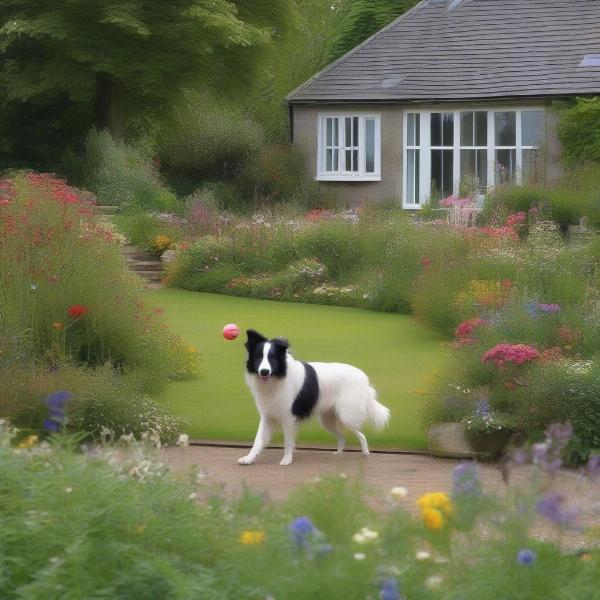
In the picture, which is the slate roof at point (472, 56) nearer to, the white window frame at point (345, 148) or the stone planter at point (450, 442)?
the white window frame at point (345, 148)

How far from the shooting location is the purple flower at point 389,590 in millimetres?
3834

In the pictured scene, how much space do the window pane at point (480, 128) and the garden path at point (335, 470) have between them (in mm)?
21617

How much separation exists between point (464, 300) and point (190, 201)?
12178 mm

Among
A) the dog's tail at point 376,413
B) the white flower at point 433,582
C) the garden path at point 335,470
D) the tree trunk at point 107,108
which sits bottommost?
the garden path at point 335,470

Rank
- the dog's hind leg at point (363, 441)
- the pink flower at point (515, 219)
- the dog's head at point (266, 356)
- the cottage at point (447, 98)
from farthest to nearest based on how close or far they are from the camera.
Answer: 1. the cottage at point (447, 98)
2. the pink flower at point (515, 219)
3. the dog's hind leg at point (363, 441)
4. the dog's head at point (266, 356)

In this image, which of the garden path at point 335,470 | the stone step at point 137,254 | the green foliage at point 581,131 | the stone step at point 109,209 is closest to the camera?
the garden path at point 335,470

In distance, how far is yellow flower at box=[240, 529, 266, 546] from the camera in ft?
14.3

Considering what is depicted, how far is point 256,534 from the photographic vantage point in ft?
14.6

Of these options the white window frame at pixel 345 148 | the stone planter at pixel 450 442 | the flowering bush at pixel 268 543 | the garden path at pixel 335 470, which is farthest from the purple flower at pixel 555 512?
the white window frame at pixel 345 148

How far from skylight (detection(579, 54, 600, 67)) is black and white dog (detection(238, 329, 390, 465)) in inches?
850

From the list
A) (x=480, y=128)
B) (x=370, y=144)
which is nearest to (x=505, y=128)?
(x=480, y=128)

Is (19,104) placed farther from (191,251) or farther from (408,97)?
(191,251)

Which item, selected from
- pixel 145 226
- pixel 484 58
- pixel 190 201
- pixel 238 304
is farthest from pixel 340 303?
pixel 484 58

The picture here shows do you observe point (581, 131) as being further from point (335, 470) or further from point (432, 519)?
point (432, 519)
